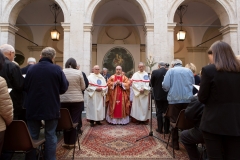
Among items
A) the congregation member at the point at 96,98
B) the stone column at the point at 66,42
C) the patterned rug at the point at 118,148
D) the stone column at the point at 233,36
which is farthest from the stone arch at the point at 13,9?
the stone column at the point at 233,36

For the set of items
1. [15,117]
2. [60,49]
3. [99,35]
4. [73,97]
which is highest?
[99,35]

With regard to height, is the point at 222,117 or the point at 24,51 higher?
the point at 24,51

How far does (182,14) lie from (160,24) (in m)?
4.63

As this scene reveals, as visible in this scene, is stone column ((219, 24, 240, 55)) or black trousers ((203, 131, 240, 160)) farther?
stone column ((219, 24, 240, 55))

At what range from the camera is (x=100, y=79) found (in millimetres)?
6871

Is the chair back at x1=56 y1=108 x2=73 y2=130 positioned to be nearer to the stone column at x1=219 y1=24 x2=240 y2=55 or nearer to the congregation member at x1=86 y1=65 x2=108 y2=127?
the congregation member at x1=86 y1=65 x2=108 y2=127

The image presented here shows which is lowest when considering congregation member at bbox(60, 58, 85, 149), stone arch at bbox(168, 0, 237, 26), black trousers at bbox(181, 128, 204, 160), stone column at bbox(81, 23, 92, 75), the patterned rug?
the patterned rug

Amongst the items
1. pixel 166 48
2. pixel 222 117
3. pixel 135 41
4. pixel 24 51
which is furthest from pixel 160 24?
pixel 24 51

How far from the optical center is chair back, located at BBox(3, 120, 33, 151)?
100 inches

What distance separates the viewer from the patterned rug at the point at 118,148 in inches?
153

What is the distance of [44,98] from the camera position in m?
2.96

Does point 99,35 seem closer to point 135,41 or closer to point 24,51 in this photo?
point 135,41

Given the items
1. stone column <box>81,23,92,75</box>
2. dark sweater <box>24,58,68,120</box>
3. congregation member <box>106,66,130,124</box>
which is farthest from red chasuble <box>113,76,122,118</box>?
dark sweater <box>24,58,68,120</box>

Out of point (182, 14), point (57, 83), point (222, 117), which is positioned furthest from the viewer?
point (182, 14)
